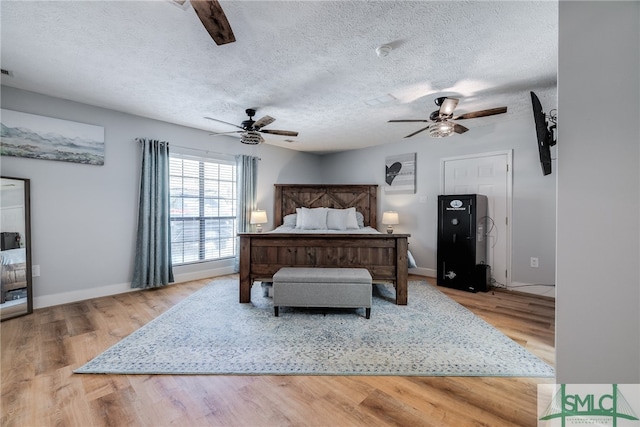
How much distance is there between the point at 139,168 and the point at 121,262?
138 centimetres

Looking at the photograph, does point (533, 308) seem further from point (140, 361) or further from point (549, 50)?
point (140, 361)

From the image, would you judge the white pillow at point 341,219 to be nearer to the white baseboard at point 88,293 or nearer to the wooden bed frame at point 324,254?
the wooden bed frame at point 324,254

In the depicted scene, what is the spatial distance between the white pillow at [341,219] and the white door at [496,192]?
1928 mm

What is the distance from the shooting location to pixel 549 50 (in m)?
2.00

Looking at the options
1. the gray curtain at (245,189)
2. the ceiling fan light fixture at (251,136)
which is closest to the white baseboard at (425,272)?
the gray curtain at (245,189)

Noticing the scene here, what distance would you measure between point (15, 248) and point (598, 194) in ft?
16.2

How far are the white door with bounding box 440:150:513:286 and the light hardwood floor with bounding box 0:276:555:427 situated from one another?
6.44ft

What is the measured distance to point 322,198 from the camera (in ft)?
17.8

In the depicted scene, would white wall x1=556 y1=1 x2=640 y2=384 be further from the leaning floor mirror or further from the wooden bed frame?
the leaning floor mirror

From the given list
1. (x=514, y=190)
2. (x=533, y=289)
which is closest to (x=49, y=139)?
(x=514, y=190)

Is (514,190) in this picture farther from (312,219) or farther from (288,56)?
(288,56)

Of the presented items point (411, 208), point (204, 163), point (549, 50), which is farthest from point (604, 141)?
point (204, 163)

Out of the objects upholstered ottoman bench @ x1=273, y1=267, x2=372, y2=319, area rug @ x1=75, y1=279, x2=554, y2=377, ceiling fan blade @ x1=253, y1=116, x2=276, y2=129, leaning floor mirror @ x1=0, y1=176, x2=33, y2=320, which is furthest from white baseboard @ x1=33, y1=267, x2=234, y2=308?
ceiling fan blade @ x1=253, y1=116, x2=276, y2=129

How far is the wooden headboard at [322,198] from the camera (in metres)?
5.36
